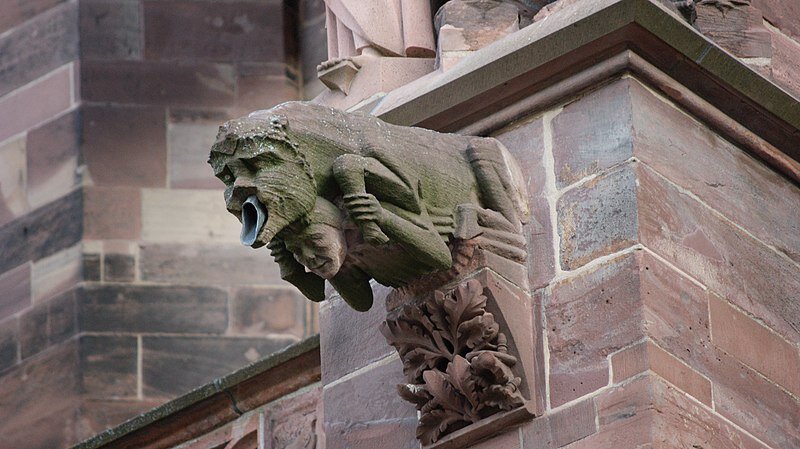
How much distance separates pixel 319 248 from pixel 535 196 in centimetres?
73

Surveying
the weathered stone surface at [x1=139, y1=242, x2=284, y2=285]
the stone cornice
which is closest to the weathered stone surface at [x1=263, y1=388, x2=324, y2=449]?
the stone cornice

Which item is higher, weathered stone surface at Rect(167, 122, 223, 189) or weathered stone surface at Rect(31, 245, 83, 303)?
weathered stone surface at Rect(167, 122, 223, 189)

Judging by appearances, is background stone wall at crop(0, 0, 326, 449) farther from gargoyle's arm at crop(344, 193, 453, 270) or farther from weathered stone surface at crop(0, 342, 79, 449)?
gargoyle's arm at crop(344, 193, 453, 270)

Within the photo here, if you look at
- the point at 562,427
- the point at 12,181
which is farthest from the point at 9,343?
the point at 562,427

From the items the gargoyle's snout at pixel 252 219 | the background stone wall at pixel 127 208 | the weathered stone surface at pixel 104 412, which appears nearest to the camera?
the gargoyle's snout at pixel 252 219

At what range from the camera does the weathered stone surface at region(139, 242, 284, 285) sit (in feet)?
42.0

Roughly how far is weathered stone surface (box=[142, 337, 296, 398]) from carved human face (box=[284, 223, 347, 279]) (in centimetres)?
400

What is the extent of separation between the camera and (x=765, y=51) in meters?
9.60

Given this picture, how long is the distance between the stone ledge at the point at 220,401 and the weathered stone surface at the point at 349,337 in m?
0.82

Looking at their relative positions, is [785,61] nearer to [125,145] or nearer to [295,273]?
[295,273]

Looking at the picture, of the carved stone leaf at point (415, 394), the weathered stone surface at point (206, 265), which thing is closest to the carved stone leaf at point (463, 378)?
the carved stone leaf at point (415, 394)

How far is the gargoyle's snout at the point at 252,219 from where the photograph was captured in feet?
27.6

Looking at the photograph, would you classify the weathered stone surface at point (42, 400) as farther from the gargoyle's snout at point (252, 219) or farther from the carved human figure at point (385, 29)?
the gargoyle's snout at point (252, 219)

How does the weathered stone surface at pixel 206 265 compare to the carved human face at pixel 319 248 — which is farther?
the weathered stone surface at pixel 206 265
